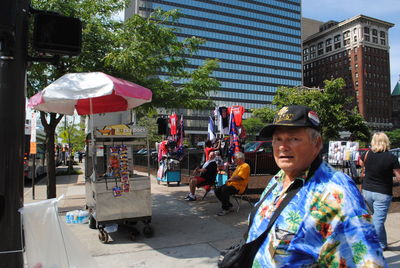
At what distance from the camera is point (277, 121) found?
183cm

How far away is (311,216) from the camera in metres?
1.50

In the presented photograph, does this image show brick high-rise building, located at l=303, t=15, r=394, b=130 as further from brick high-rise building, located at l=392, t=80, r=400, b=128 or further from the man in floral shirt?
the man in floral shirt

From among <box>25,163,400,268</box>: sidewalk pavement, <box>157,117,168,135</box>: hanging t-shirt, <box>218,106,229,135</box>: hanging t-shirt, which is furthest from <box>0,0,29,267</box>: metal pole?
<box>157,117,168,135</box>: hanging t-shirt

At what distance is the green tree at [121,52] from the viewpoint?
7121mm

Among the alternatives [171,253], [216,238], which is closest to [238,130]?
[216,238]

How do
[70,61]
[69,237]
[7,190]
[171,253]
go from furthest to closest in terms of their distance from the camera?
[70,61] < [171,253] < [69,237] < [7,190]

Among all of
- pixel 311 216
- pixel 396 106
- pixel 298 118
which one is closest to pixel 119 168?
pixel 298 118

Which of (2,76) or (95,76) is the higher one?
(95,76)

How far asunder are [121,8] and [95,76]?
4.39 m

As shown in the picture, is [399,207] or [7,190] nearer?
[7,190]

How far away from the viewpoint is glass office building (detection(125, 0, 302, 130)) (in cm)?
10494

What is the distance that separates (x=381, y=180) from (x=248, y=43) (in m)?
115

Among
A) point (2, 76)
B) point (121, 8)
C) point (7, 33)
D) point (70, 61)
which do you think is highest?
point (121, 8)

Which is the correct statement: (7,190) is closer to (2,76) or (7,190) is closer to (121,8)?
(2,76)
